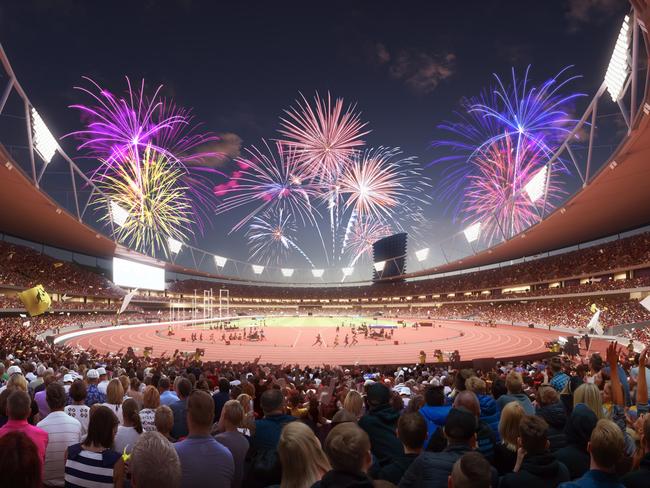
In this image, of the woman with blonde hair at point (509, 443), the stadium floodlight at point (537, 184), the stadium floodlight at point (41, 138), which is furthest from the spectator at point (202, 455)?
the stadium floodlight at point (537, 184)

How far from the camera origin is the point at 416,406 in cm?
728

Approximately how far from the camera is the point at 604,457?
3.19 metres

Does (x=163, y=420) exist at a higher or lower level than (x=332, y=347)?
higher

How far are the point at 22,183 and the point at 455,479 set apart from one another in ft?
120

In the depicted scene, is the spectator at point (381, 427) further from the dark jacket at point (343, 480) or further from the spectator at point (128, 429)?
the spectator at point (128, 429)

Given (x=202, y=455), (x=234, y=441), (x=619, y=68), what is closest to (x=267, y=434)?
(x=234, y=441)

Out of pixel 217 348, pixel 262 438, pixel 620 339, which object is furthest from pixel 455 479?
pixel 620 339

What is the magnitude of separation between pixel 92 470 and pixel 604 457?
4.18 m

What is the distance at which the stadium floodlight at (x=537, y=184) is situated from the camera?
3703cm

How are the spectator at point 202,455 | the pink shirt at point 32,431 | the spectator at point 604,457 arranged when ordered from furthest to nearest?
the pink shirt at point 32,431 < the spectator at point 202,455 < the spectator at point 604,457

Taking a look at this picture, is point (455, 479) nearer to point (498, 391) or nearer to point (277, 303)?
point (498, 391)

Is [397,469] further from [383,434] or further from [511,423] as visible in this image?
[511,423]

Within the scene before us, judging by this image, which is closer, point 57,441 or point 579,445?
point 579,445

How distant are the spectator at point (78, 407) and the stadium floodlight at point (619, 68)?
24.1 metres
